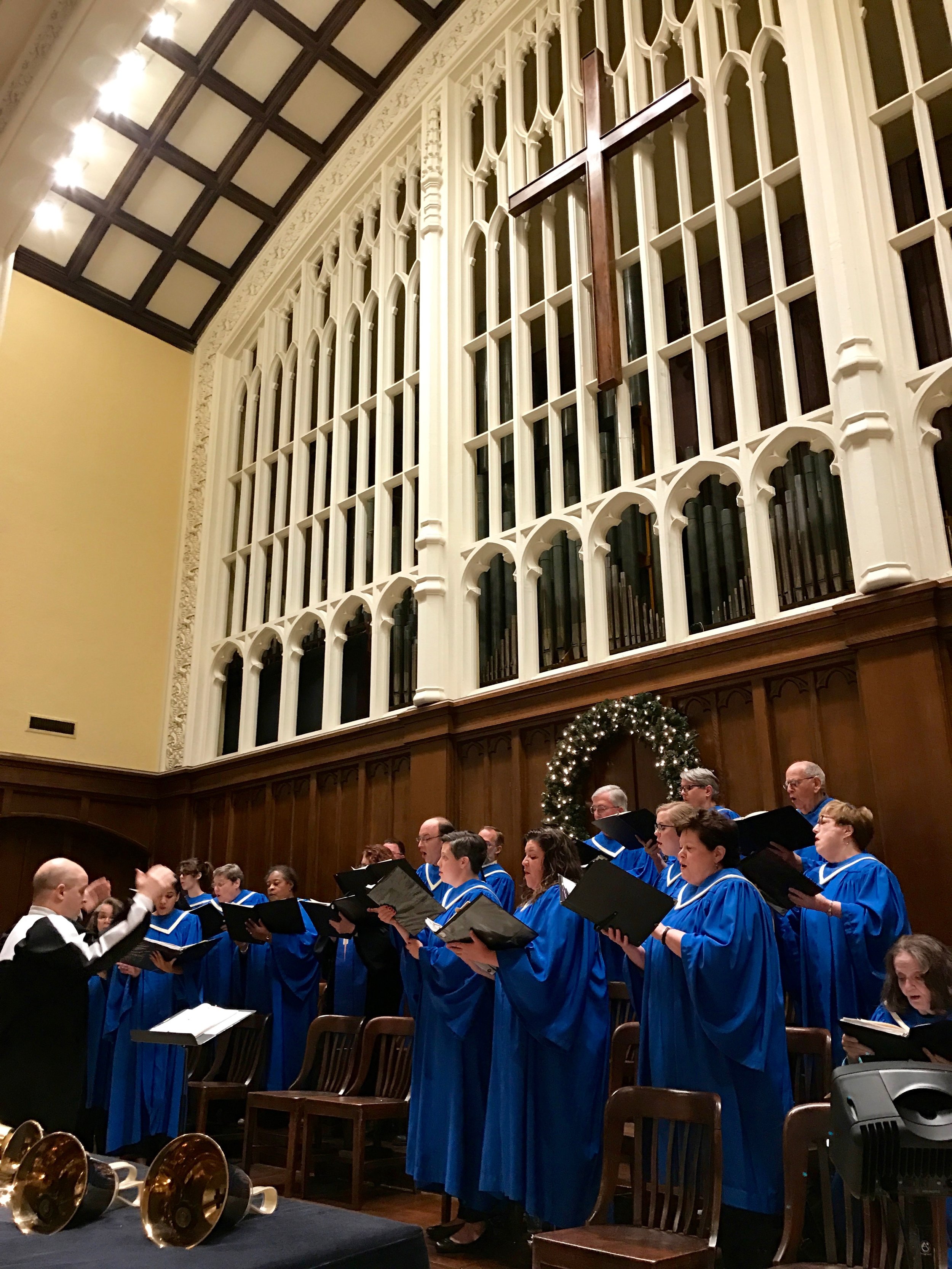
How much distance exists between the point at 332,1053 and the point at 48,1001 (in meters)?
2.27

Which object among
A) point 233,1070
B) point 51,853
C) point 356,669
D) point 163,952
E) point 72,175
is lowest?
point 233,1070

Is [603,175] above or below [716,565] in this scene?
above

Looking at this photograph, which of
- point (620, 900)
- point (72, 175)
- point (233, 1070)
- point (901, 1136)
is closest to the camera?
point (901, 1136)

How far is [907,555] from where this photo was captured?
688 centimetres

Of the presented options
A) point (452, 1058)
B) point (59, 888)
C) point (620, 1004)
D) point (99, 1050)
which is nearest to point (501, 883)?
point (620, 1004)

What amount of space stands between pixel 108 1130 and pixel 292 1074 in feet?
4.20

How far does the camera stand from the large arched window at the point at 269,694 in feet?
40.0

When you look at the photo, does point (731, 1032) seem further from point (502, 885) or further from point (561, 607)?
point (561, 607)

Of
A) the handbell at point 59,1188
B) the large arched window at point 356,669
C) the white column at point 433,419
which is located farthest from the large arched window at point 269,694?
the handbell at point 59,1188

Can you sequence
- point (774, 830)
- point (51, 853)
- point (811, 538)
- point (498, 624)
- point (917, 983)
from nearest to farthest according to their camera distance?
point (917, 983), point (774, 830), point (811, 538), point (498, 624), point (51, 853)

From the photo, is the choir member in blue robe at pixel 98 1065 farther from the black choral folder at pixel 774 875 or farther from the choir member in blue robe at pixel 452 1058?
the black choral folder at pixel 774 875

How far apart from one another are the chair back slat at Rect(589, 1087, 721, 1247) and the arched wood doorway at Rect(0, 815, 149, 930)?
347 inches

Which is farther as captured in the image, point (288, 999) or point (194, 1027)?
point (288, 999)

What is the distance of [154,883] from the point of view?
13.9ft
